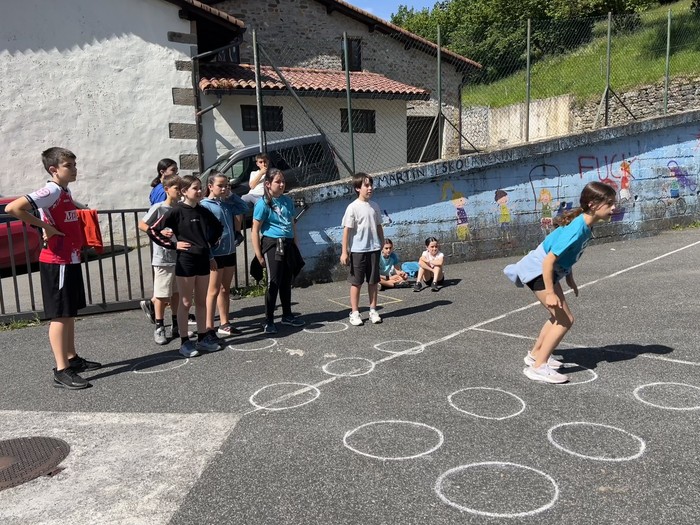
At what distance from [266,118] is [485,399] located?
11973 millimetres

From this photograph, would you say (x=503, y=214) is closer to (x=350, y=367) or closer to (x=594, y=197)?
(x=594, y=197)

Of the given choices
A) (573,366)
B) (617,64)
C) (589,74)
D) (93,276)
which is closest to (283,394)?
(573,366)

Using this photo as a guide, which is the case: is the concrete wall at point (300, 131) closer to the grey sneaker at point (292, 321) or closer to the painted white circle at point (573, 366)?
the grey sneaker at point (292, 321)

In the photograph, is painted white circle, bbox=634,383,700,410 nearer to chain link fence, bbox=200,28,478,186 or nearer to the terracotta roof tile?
chain link fence, bbox=200,28,478,186

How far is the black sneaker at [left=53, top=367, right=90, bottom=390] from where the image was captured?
4.39 m

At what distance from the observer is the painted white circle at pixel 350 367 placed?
4.46 meters

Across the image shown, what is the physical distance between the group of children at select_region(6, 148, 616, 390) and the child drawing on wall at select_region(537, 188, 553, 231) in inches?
195

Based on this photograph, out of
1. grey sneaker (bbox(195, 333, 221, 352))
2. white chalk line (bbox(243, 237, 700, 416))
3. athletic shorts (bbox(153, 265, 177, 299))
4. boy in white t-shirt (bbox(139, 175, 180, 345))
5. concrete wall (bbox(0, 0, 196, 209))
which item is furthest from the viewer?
concrete wall (bbox(0, 0, 196, 209))

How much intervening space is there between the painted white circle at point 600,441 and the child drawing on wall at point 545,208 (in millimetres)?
7045

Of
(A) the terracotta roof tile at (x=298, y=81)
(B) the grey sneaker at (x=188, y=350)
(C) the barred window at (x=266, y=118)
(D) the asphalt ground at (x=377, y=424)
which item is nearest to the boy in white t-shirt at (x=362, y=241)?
(D) the asphalt ground at (x=377, y=424)

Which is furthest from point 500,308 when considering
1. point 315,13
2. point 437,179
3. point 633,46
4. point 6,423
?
point 315,13

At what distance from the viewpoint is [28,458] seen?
10.8 feet

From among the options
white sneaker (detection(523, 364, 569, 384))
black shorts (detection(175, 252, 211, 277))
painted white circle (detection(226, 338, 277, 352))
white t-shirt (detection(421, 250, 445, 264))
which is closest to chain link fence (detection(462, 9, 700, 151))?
white t-shirt (detection(421, 250, 445, 264))

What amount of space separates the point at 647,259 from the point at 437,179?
11.6 feet
